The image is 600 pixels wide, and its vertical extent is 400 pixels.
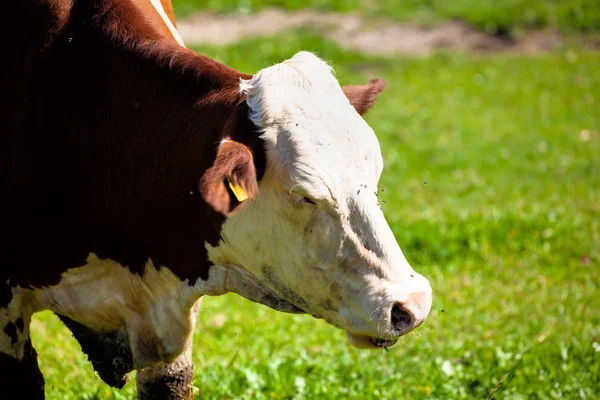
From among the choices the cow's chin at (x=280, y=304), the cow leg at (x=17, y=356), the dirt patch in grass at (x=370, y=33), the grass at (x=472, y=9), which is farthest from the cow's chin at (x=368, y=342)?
the grass at (x=472, y=9)

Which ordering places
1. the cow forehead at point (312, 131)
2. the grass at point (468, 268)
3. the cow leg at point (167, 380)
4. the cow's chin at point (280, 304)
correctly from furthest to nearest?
1. the grass at point (468, 268)
2. the cow leg at point (167, 380)
3. the cow's chin at point (280, 304)
4. the cow forehead at point (312, 131)

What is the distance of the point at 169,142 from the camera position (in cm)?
328

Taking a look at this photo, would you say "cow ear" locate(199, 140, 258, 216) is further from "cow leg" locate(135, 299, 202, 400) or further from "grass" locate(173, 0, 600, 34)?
"grass" locate(173, 0, 600, 34)

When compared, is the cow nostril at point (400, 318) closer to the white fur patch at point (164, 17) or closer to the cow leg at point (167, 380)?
the cow leg at point (167, 380)

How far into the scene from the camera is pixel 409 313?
9.74 feet

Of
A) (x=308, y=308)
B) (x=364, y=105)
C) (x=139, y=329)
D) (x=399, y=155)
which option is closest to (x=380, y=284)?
(x=308, y=308)

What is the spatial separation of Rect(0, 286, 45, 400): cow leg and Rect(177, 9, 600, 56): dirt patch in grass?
9317 mm

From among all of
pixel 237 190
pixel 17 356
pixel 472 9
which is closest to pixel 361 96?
pixel 237 190

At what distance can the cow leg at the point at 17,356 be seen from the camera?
3.71 meters

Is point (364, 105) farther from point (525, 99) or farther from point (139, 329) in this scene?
point (525, 99)

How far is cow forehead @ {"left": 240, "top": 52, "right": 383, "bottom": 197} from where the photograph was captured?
296cm

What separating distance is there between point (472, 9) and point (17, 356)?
11.3 meters

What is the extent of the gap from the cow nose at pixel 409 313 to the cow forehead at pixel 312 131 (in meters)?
0.41

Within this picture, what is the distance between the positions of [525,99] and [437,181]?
118 inches
